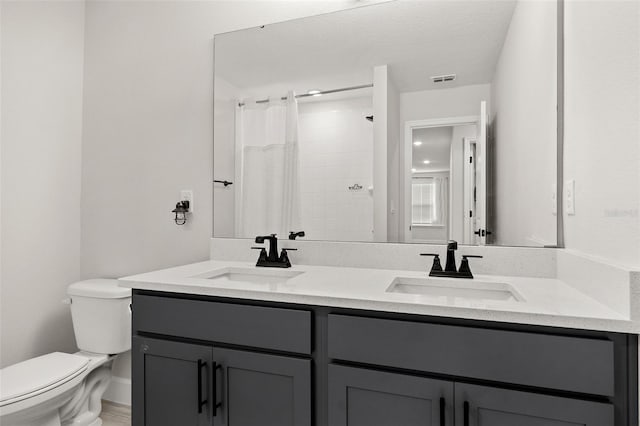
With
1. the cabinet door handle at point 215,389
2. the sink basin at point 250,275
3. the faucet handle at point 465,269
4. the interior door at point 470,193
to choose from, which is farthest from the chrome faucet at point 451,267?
the cabinet door handle at point 215,389

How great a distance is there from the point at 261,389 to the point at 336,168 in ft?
3.20

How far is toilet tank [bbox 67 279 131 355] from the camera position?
6.35 feet

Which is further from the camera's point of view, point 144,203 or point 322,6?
point 144,203

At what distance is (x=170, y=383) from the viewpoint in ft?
4.22

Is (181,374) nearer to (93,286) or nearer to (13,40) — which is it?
(93,286)

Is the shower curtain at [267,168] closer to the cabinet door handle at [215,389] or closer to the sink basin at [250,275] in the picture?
the sink basin at [250,275]

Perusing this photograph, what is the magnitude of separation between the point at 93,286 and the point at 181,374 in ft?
3.48

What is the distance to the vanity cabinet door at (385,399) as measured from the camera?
951 mm

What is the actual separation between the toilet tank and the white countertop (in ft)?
2.05

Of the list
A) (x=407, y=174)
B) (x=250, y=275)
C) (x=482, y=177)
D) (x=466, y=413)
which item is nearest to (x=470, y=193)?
(x=482, y=177)

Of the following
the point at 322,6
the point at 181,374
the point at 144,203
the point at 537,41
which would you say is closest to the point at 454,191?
the point at 537,41

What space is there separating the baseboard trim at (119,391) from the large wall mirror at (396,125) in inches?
45.4

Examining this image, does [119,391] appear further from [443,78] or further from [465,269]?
[443,78]

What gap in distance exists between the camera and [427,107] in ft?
5.10
